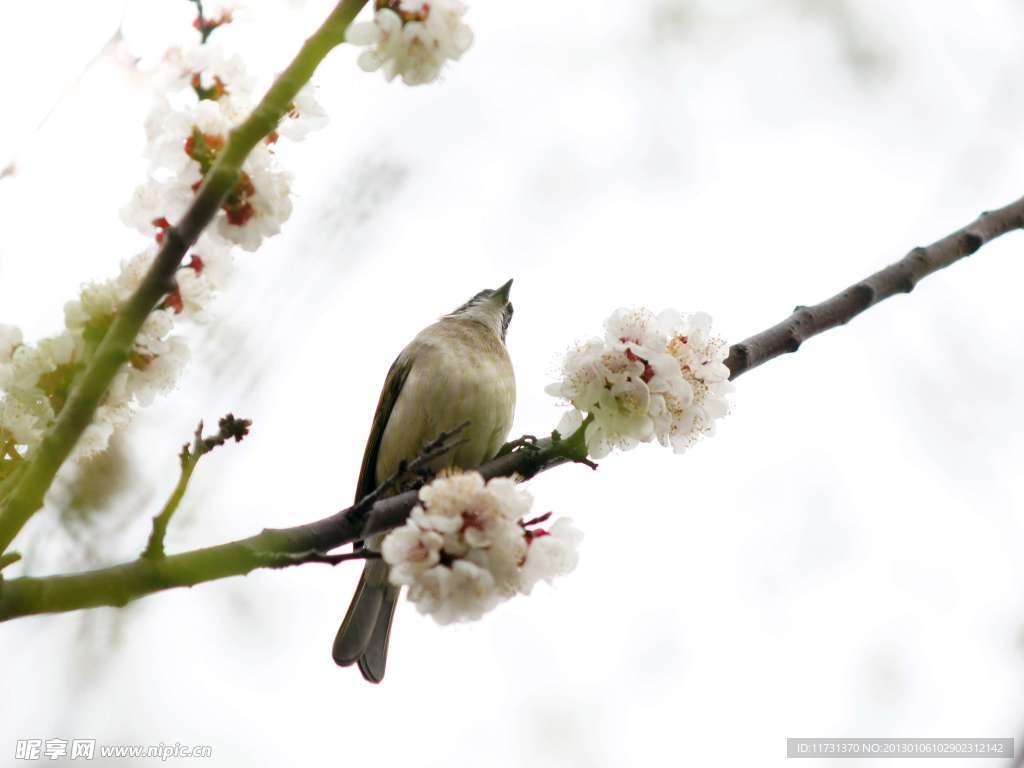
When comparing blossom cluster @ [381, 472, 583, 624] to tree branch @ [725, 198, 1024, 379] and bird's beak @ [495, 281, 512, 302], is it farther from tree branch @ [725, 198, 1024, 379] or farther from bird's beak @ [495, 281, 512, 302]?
bird's beak @ [495, 281, 512, 302]

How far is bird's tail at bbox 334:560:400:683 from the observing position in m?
5.31

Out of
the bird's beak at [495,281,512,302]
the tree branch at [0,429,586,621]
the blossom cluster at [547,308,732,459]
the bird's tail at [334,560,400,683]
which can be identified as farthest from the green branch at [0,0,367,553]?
the bird's beak at [495,281,512,302]

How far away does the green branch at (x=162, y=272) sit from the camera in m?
2.02

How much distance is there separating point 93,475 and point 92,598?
201 cm

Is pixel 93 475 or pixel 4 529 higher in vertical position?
pixel 93 475

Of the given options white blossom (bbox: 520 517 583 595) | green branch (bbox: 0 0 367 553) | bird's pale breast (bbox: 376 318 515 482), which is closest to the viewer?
green branch (bbox: 0 0 367 553)

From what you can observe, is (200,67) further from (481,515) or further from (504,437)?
(504,437)

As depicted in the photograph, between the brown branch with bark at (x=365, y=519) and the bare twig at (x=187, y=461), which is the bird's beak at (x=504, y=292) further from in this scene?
the bare twig at (x=187, y=461)

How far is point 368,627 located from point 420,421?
1.11 metres

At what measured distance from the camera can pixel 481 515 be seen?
256 cm

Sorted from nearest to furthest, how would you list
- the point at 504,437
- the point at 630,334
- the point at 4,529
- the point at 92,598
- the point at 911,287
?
the point at 4,529 < the point at 92,598 < the point at 630,334 < the point at 911,287 < the point at 504,437

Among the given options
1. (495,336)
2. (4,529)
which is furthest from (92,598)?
(495,336)

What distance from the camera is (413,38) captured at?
2.48m

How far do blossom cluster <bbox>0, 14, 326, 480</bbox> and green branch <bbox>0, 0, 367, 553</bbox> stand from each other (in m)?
0.55
